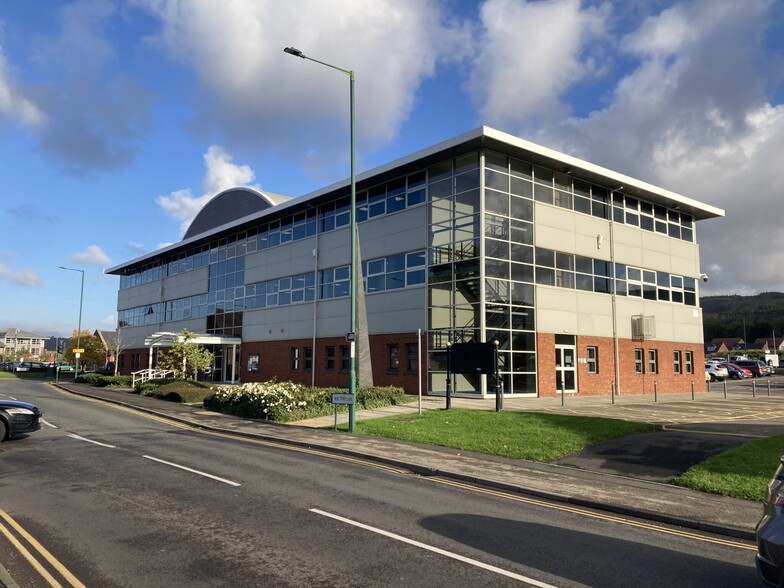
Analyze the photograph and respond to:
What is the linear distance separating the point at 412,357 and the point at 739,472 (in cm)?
1889

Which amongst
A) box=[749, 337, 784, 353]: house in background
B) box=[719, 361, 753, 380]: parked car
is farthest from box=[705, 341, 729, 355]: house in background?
box=[719, 361, 753, 380]: parked car

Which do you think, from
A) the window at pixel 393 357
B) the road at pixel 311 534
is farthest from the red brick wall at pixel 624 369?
the road at pixel 311 534

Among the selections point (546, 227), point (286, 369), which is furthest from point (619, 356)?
point (286, 369)

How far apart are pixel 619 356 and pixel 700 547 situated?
26.9m

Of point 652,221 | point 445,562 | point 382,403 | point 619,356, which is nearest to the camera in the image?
point 445,562

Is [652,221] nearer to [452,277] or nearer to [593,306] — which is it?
[593,306]

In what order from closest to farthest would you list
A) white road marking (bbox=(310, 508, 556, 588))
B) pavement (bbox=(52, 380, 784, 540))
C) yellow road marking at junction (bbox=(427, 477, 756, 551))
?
1. white road marking (bbox=(310, 508, 556, 588))
2. yellow road marking at junction (bbox=(427, 477, 756, 551))
3. pavement (bbox=(52, 380, 784, 540))

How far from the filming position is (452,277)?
2750cm

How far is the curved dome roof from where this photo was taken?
43.9 meters

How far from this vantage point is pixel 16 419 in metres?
14.3

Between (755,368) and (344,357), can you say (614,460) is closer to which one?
(344,357)

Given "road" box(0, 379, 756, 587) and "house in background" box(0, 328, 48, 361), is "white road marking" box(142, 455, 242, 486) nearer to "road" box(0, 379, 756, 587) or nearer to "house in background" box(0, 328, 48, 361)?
"road" box(0, 379, 756, 587)

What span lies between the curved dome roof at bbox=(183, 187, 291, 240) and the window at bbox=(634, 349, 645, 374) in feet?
86.8

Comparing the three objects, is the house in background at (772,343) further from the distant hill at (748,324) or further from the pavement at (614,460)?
the pavement at (614,460)
